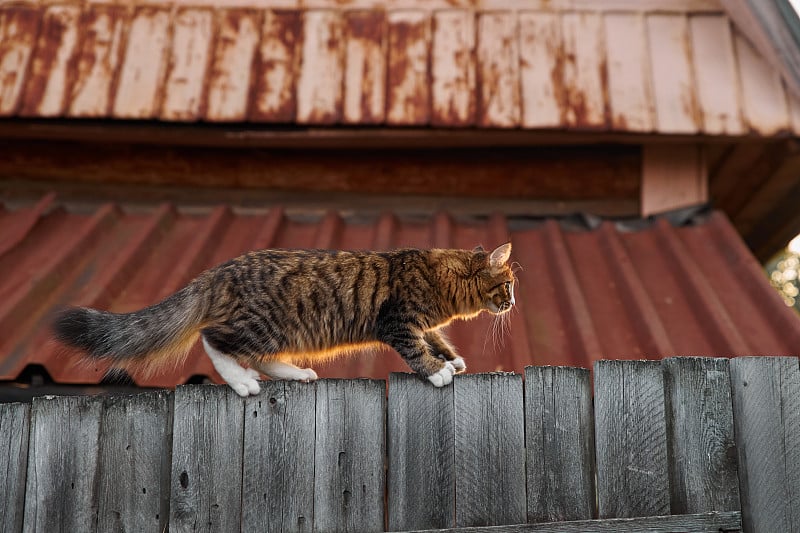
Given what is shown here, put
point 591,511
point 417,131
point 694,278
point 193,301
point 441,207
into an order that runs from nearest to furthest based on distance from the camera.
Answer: point 591,511 → point 193,301 → point 694,278 → point 417,131 → point 441,207

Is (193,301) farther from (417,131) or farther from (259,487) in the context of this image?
(417,131)

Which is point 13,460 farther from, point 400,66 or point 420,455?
point 400,66

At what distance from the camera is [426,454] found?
282 cm

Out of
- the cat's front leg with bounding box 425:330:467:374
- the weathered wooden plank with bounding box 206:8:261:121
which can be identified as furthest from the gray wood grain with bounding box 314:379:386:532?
the weathered wooden plank with bounding box 206:8:261:121

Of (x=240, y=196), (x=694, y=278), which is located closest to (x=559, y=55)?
(x=694, y=278)

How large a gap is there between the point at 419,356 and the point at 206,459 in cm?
98

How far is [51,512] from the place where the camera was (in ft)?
9.22

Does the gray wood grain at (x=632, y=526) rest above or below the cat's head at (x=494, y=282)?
below

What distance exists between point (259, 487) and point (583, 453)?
1060 mm

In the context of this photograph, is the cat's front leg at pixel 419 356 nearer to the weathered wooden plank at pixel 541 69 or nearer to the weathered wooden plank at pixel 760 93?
the weathered wooden plank at pixel 541 69

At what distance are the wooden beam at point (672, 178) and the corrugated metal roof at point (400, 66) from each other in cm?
47

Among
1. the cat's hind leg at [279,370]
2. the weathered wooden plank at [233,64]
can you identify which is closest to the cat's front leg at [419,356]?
the cat's hind leg at [279,370]

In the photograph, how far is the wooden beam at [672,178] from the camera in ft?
19.1

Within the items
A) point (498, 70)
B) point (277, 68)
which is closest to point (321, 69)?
point (277, 68)
